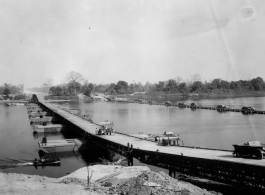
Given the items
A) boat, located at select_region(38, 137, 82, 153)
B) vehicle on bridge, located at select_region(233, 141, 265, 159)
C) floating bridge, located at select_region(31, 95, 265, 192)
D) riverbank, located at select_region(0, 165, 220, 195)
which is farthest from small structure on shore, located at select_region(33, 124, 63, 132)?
vehicle on bridge, located at select_region(233, 141, 265, 159)

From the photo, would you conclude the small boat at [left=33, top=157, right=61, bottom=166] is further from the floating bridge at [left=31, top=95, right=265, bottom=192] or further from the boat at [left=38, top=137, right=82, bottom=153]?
the floating bridge at [left=31, top=95, right=265, bottom=192]

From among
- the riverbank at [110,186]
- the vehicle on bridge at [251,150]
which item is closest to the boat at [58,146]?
the riverbank at [110,186]

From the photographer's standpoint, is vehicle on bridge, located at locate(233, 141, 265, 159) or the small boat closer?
vehicle on bridge, located at locate(233, 141, 265, 159)

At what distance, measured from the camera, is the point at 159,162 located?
30.8 m

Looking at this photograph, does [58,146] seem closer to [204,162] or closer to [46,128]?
[204,162]

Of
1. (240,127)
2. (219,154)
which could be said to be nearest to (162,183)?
(219,154)

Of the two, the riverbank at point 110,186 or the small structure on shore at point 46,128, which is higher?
the riverbank at point 110,186

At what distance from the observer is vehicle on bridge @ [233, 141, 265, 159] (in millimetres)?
23406

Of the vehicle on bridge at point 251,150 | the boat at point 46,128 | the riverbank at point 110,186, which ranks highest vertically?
the vehicle on bridge at point 251,150

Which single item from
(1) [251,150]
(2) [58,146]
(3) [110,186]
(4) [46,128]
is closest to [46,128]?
(4) [46,128]

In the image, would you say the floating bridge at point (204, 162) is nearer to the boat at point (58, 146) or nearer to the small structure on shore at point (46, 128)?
the boat at point (58, 146)

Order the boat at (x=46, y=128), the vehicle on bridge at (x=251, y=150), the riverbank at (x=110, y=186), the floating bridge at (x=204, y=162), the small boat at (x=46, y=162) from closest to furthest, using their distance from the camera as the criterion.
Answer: the riverbank at (x=110, y=186) < the floating bridge at (x=204, y=162) < the vehicle on bridge at (x=251, y=150) < the small boat at (x=46, y=162) < the boat at (x=46, y=128)

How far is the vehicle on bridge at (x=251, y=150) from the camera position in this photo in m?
23.4

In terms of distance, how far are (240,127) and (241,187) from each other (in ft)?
148
